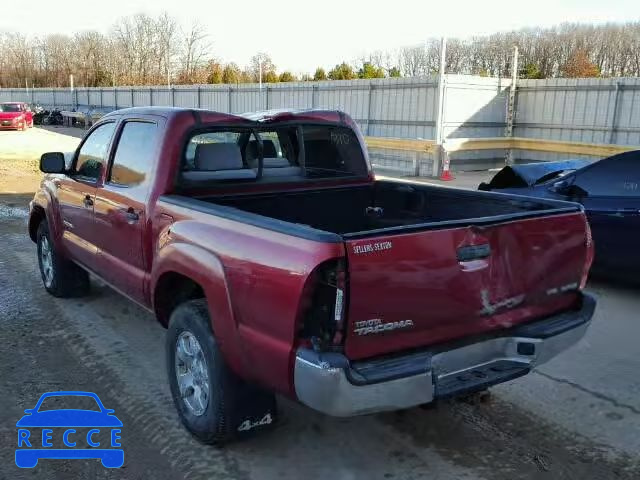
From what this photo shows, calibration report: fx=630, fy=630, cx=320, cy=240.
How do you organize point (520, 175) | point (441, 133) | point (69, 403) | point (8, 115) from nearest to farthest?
point (69, 403) → point (520, 175) → point (441, 133) → point (8, 115)

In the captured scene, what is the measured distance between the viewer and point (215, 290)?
3.21m

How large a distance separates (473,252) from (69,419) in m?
2.65

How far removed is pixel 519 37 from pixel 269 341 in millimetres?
57660

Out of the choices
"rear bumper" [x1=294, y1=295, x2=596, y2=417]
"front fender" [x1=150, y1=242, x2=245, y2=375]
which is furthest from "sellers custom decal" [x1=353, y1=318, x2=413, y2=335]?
"front fender" [x1=150, y1=242, x2=245, y2=375]

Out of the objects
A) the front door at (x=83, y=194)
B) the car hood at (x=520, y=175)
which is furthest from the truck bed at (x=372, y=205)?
the car hood at (x=520, y=175)

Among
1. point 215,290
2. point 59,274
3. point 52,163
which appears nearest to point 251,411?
point 215,290

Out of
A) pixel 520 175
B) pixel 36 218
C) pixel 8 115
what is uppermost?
pixel 520 175

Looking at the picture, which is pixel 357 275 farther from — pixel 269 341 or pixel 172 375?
pixel 172 375

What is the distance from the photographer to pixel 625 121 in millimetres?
15945

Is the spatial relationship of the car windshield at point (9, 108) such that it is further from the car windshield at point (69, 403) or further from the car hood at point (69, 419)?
the car hood at point (69, 419)

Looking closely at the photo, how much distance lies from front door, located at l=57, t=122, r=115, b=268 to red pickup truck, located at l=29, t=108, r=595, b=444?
0.06 m

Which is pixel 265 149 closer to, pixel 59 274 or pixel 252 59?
pixel 59 274

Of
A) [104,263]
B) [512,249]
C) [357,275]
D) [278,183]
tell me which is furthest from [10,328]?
[512,249]

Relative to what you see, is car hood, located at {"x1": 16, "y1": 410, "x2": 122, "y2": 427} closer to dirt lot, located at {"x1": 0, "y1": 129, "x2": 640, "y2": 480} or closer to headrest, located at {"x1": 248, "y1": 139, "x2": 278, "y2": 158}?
dirt lot, located at {"x1": 0, "y1": 129, "x2": 640, "y2": 480}
